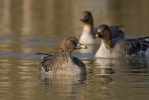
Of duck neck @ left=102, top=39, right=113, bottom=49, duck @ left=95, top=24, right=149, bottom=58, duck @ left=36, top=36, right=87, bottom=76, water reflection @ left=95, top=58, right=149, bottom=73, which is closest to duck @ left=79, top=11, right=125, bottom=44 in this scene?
duck @ left=95, top=24, right=149, bottom=58

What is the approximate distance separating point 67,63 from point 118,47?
4812mm

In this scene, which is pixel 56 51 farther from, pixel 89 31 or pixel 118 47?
pixel 89 31

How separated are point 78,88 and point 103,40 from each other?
22.6 feet

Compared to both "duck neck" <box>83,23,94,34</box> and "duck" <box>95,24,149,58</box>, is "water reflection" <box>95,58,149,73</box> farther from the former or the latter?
"duck neck" <box>83,23,94,34</box>

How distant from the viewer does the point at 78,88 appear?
570 inches

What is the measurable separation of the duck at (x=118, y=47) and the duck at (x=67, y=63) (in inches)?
152

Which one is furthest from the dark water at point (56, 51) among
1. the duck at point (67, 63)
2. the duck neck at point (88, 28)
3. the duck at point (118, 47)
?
the duck neck at point (88, 28)

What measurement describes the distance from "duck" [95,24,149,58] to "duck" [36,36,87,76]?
3.86 meters

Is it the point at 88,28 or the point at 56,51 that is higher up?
the point at 88,28

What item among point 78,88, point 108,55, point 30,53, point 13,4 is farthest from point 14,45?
point 13,4

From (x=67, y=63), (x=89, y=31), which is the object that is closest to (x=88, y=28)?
(x=89, y=31)

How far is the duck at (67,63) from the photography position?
1642 centimetres

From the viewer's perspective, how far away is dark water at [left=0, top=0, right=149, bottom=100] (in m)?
13.9

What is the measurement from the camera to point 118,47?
830 inches
